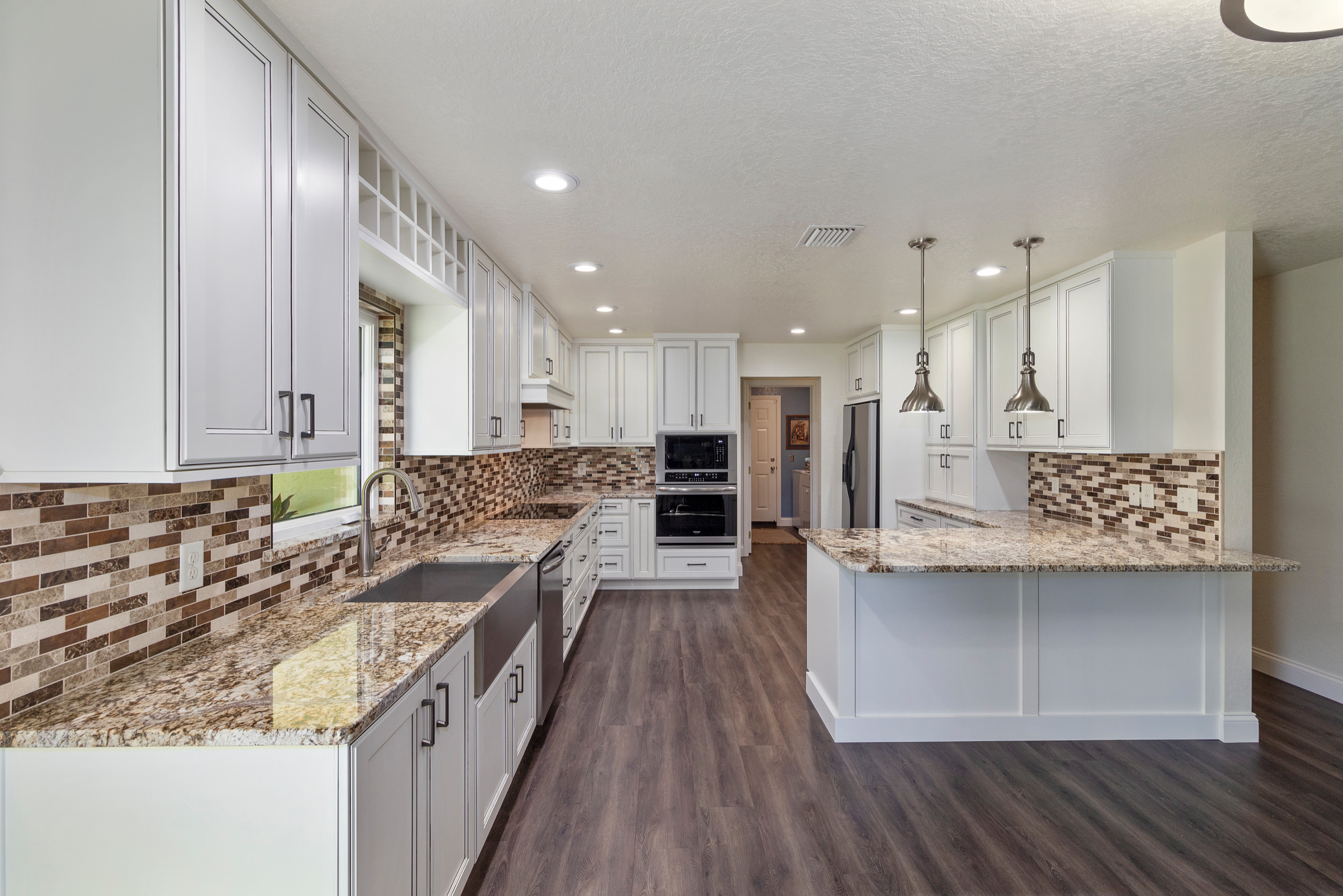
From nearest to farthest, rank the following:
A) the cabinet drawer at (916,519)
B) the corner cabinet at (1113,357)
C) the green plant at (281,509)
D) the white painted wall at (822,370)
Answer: the green plant at (281,509) → the corner cabinet at (1113,357) → the cabinet drawer at (916,519) → the white painted wall at (822,370)

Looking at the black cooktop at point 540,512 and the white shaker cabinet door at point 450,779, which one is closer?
Answer: the white shaker cabinet door at point 450,779

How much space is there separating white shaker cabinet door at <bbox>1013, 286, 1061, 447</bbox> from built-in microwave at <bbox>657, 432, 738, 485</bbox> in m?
2.33

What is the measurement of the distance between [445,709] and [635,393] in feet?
13.5

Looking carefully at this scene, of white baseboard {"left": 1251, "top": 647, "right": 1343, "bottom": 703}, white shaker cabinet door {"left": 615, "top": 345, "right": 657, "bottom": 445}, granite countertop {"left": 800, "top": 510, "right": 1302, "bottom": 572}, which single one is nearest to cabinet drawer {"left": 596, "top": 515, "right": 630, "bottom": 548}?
white shaker cabinet door {"left": 615, "top": 345, "right": 657, "bottom": 445}

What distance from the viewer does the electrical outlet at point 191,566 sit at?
55.4 inches

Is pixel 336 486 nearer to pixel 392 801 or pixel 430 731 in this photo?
pixel 430 731

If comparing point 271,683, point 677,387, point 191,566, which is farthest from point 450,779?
point 677,387

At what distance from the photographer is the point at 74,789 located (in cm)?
102

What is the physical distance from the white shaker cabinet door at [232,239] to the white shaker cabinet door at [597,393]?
4.07 m

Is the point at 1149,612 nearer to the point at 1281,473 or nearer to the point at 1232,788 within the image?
the point at 1232,788

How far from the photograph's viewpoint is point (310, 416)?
1.41m

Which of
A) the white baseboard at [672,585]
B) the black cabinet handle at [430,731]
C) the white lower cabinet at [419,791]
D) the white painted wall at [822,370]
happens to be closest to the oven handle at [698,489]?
the white baseboard at [672,585]

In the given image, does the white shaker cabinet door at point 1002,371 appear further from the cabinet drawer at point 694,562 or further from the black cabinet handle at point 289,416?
the black cabinet handle at point 289,416

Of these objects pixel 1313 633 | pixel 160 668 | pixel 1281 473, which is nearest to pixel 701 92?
pixel 160 668
